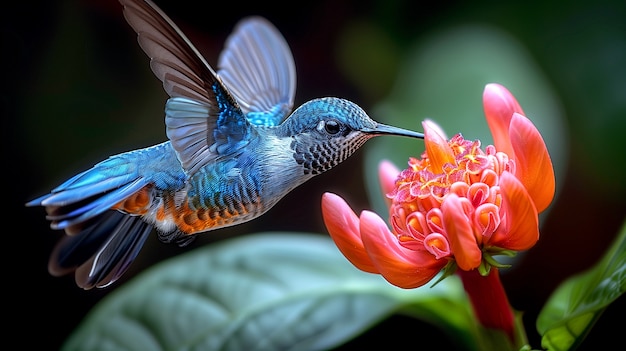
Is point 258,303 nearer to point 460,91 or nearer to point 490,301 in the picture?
point 490,301

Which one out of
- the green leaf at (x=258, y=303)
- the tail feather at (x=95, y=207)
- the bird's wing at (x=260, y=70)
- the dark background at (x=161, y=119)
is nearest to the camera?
the tail feather at (x=95, y=207)

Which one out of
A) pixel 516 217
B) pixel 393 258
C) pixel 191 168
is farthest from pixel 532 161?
pixel 191 168

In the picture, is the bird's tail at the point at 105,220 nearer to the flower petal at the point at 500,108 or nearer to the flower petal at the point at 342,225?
the flower petal at the point at 342,225

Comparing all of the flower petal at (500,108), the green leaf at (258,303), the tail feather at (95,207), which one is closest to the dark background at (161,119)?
the green leaf at (258,303)

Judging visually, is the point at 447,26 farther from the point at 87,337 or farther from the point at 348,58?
the point at 87,337

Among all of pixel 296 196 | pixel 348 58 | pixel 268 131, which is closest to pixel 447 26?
pixel 348 58

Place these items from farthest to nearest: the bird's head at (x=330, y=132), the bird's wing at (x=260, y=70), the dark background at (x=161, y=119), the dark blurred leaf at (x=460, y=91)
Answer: the dark background at (x=161, y=119)
the dark blurred leaf at (x=460, y=91)
the bird's wing at (x=260, y=70)
the bird's head at (x=330, y=132)
